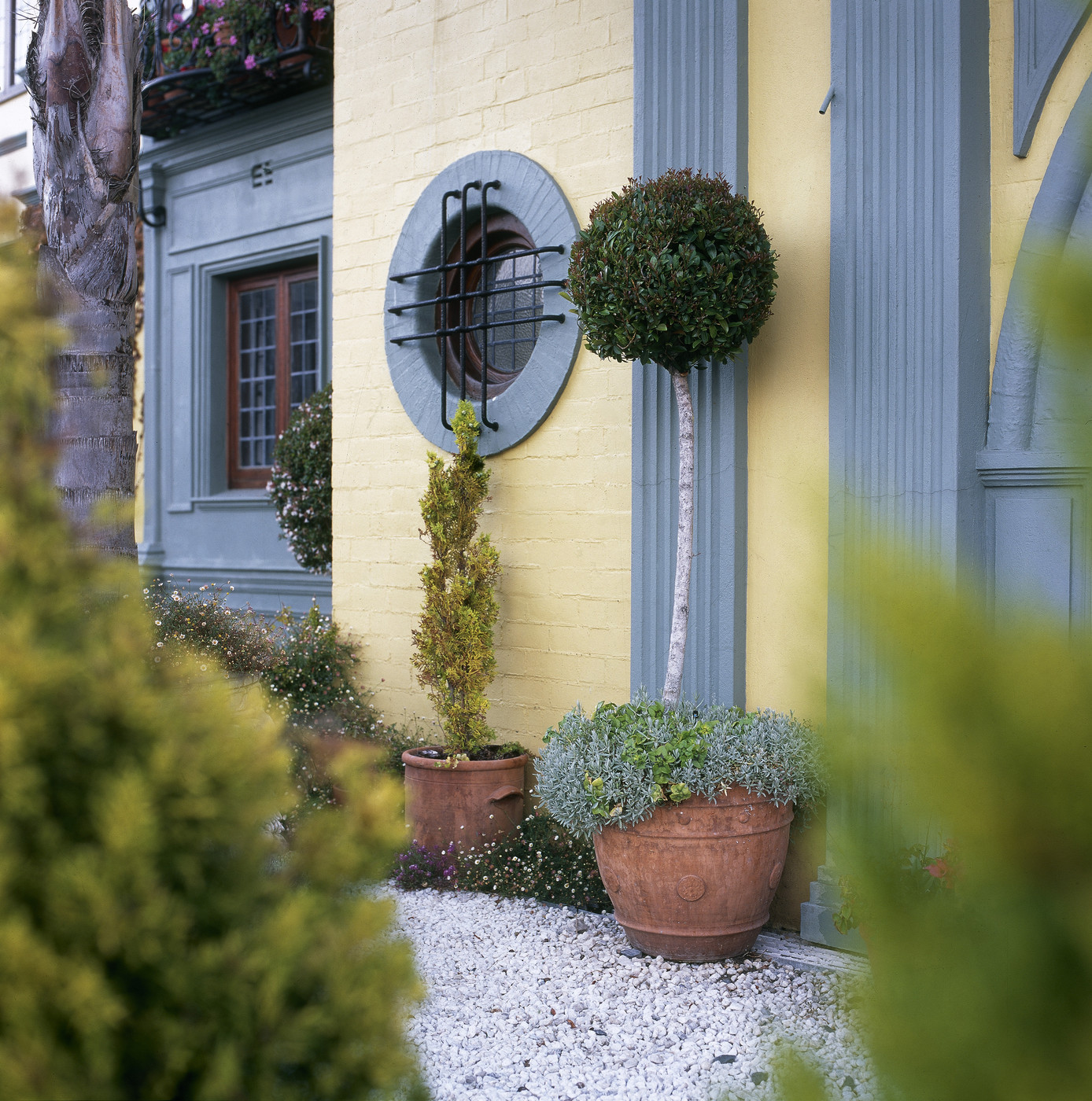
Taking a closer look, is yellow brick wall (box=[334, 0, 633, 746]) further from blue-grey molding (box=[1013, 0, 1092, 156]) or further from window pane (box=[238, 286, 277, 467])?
window pane (box=[238, 286, 277, 467])

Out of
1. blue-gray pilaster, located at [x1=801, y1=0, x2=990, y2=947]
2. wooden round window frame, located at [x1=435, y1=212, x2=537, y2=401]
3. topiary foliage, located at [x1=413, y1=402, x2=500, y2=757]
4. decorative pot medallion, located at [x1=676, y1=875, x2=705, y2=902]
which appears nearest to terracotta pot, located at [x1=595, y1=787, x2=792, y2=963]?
decorative pot medallion, located at [x1=676, y1=875, x2=705, y2=902]

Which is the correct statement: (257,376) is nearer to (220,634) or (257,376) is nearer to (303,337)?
(303,337)

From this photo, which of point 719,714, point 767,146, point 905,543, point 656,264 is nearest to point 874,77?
point 767,146

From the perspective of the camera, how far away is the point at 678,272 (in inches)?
153

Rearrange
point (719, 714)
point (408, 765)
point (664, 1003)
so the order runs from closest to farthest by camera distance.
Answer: point (664, 1003) → point (719, 714) → point (408, 765)

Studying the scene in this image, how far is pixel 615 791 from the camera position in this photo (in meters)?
3.82

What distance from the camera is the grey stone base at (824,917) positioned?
3.97m

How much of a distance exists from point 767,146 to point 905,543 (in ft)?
13.5

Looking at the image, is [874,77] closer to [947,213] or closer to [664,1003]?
[947,213]

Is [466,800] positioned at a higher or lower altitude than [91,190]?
lower

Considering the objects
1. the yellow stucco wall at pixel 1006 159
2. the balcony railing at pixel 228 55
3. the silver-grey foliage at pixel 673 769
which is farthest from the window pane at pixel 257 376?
the yellow stucco wall at pixel 1006 159

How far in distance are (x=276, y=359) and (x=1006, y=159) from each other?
6545 millimetres

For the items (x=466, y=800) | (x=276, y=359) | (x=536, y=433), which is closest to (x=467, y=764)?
(x=466, y=800)

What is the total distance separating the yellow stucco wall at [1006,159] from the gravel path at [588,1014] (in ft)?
7.80
